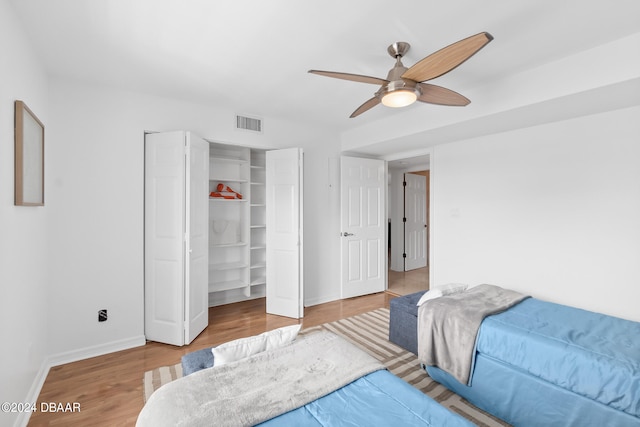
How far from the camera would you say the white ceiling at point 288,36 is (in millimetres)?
1695

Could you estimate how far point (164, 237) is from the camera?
2934mm

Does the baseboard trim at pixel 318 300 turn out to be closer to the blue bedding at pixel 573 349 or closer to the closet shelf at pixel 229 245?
the closet shelf at pixel 229 245

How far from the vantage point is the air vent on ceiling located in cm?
353

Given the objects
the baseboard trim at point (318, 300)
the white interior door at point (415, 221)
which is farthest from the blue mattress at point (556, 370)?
the white interior door at point (415, 221)

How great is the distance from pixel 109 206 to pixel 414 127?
3.26m

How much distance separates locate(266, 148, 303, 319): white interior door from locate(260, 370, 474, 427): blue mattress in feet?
7.85

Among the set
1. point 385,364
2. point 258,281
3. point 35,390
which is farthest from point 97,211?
point 385,364

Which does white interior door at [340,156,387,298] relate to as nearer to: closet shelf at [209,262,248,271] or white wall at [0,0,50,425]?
closet shelf at [209,262,248,271]

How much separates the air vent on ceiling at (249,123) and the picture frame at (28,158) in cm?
180

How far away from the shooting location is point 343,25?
185 cm

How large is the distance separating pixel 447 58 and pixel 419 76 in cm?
25

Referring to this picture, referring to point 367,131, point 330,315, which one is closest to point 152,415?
point 330,315

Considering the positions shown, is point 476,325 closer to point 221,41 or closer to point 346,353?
point 346,353

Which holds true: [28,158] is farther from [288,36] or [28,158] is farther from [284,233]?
[284,233]
